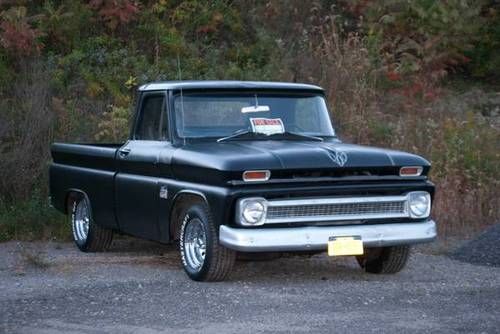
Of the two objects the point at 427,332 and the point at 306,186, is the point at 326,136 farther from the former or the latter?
the point at 427,332

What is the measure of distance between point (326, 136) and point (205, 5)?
415 inches

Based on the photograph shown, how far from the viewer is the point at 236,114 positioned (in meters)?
10.5

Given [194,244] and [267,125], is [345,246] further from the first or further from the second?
[267,125]

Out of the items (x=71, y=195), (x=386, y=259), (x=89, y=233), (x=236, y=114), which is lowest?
(x=89, y=233)

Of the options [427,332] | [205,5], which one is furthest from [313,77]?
[427,332]

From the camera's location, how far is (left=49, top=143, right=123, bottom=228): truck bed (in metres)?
11.3

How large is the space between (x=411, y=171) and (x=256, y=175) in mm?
1522

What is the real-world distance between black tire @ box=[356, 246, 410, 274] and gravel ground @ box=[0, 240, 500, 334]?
95mm

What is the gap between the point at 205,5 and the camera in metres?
20.8

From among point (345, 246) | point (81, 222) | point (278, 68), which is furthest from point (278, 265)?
point (278, 68)

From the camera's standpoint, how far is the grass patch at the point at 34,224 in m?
13.5

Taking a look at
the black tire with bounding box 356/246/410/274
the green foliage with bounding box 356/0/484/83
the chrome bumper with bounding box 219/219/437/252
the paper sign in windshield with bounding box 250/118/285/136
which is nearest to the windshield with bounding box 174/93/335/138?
the paper sign in windshield with bounding box 250/118/285/136

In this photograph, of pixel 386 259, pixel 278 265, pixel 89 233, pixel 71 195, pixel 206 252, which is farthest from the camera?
pixel 71 195

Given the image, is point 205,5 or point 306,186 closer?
point 306,186
